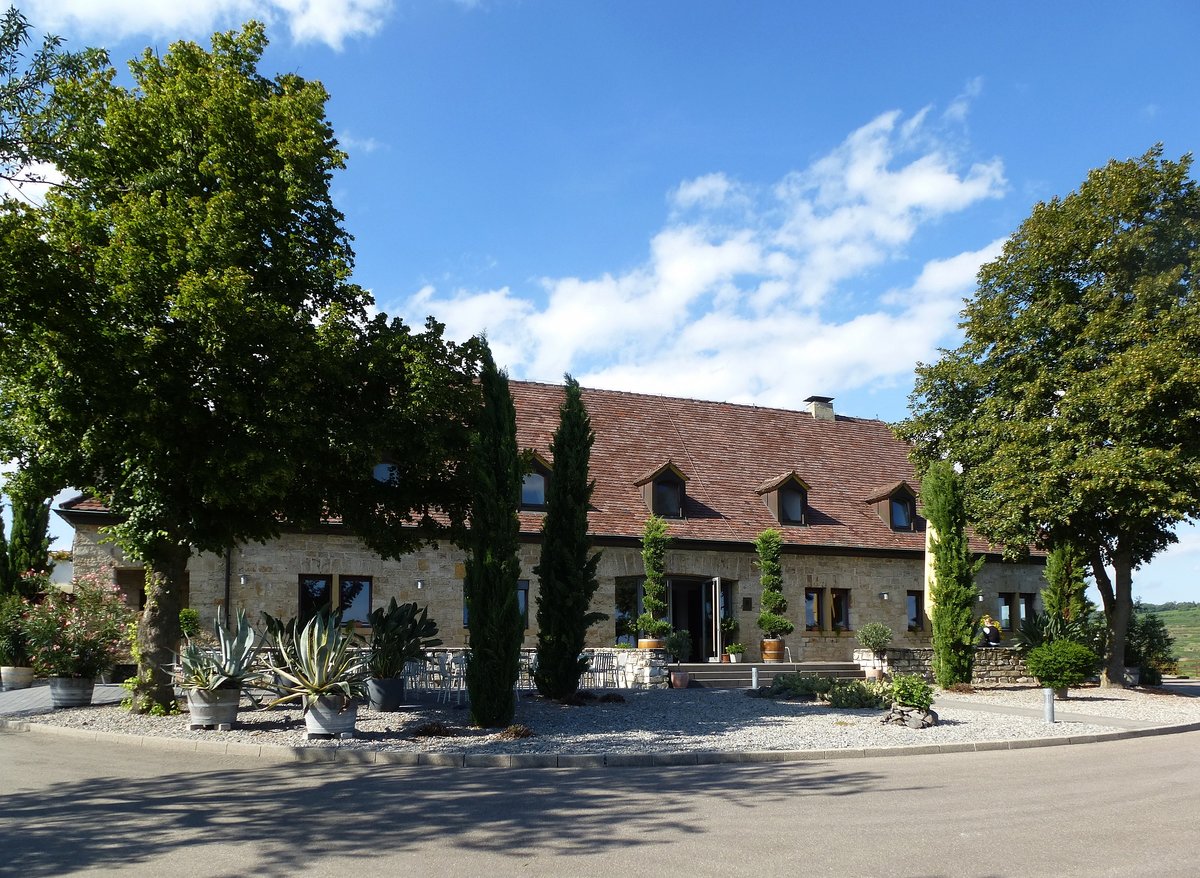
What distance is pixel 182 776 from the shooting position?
1048cm

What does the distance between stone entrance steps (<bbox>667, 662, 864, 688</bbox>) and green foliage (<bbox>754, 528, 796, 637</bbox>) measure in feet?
3.72

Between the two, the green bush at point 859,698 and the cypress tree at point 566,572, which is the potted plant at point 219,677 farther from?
the green bush at point 859,698

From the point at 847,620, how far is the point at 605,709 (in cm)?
1500

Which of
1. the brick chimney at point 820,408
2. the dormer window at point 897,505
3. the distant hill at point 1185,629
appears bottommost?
the distant hill at point 1185,629

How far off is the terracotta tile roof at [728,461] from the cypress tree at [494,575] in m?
11.4

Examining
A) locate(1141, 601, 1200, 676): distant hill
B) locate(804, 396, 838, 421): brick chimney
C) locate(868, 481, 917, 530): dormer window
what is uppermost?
locate(804, 396, 838, 421): brick chimney

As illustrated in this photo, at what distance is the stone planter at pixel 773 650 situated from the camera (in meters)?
26.2

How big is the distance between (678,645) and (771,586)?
14.7ft

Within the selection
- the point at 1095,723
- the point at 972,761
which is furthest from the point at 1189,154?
the point at 972,761

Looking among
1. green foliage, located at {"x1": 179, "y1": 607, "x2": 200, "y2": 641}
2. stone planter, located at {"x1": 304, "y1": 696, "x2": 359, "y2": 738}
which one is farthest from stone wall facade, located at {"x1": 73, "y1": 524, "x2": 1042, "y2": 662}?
stone planter, located at {"x1": 304, "y1": 696, "x2": 359, "y2": 738}

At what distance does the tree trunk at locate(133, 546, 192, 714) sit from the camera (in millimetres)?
15250

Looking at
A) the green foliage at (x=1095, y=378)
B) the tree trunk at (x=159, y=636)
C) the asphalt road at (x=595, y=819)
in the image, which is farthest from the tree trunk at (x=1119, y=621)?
the tree trunk at (x=159, y=636)

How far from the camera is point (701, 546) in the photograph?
27.4 metres

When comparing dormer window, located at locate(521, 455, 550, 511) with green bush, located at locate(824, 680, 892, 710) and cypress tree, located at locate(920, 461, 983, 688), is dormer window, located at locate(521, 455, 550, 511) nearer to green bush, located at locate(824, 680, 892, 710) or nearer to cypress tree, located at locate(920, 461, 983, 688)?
cypress tree, located at locate(920, 461, 983, 688)
